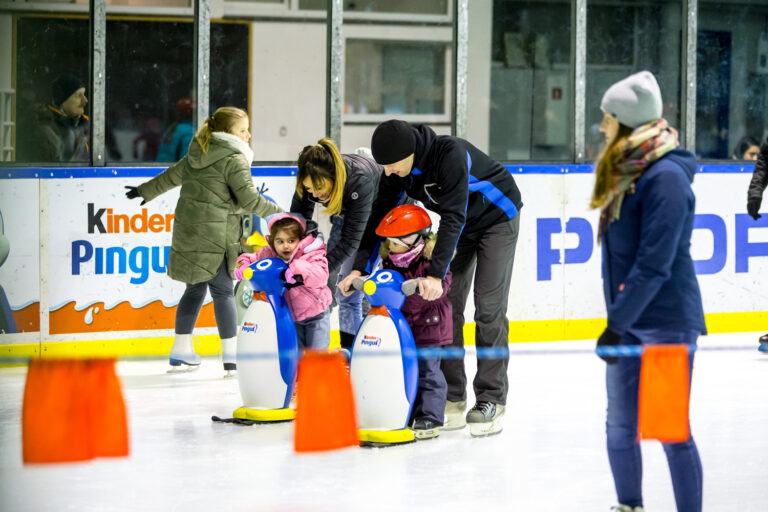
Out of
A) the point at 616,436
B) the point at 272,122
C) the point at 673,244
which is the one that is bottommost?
the point at 616,436

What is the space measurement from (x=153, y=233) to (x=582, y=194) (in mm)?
2652

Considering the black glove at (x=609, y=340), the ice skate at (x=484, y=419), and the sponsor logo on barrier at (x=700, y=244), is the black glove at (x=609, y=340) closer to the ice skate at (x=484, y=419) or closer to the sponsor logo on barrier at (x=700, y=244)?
the ice skate at (x=484, y=419)

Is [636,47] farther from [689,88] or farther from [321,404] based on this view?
[321,404]

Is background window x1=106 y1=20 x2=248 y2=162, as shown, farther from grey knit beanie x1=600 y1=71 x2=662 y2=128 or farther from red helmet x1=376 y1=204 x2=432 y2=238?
grey knit beanie x1=600 y1=71 x2=662 y2=128

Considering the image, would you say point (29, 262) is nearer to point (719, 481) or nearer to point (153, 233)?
point (153, 233)

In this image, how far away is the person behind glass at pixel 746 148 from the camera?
839 cm

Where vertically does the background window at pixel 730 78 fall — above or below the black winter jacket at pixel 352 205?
above

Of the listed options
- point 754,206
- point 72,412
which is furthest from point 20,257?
point 754,206

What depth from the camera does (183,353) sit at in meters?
6.19

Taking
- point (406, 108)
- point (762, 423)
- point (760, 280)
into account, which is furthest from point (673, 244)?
point (406, 108)

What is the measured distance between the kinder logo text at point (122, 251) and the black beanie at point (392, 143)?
2.64 metres

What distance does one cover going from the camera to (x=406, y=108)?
31.2 ft

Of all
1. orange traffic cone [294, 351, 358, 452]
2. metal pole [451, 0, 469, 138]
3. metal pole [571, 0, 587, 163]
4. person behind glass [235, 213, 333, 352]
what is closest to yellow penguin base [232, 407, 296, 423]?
person behind glass [235, 213, 333, 352]

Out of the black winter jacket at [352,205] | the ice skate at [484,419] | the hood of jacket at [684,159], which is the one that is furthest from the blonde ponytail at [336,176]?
the hood of jacket at [684,159]
